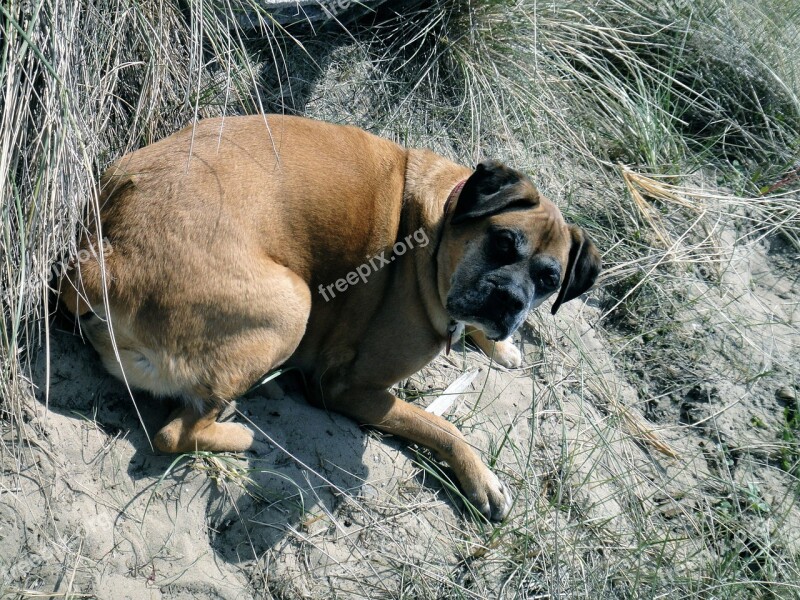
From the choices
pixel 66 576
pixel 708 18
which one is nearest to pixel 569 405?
pixel 66 576

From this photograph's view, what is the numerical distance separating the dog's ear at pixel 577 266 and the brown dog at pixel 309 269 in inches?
0.4

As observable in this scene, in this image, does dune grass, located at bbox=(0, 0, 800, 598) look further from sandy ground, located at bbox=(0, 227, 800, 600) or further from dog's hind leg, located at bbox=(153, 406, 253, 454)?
dog's hind leg, located at bbox=(153, 406, 253, 454)

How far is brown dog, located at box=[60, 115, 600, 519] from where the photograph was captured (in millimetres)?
3445

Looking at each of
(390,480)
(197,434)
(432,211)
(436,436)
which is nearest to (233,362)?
(197,434)

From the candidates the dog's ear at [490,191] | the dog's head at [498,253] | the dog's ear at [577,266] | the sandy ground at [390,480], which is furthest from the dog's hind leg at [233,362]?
the dog's ear at [577,266]

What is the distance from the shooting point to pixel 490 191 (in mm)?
3857

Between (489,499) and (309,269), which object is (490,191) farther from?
(489,499)

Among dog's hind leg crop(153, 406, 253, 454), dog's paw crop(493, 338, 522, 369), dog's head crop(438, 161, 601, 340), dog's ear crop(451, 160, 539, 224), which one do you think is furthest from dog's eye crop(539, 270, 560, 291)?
dog's hind leg crop(153, 406, 253, 454)

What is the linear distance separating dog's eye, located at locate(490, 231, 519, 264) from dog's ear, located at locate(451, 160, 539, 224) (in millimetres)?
127

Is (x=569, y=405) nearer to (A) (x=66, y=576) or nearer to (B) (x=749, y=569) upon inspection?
(B) (x=749, y=569)

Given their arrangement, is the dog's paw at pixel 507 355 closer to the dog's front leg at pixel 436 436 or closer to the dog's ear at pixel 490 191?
the dog's front leg at pixel 436 436

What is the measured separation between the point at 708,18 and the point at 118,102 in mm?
5240

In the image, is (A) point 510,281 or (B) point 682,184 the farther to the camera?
(B) point 682,184

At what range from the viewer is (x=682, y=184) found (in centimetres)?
614
